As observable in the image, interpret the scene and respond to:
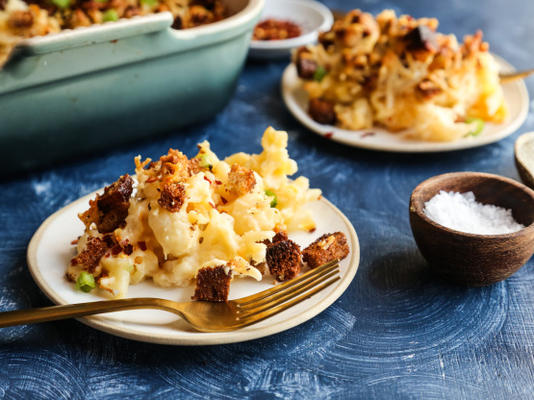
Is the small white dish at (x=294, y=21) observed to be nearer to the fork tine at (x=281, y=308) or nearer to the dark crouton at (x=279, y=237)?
the dark crouton at (x=279, y=237)

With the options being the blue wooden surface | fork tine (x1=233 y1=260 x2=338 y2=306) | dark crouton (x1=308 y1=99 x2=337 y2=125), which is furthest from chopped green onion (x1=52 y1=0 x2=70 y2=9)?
fork tine (x1=233 y1=260 x2=338 y2=306)

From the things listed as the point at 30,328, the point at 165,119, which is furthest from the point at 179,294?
the point at 165,119

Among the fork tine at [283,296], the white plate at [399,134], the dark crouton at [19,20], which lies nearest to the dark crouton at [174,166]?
the fork tine at [283,296]

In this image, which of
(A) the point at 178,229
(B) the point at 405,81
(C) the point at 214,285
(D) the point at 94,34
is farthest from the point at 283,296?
(B) the point at 405,81

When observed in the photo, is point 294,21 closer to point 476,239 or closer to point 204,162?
point 204,162

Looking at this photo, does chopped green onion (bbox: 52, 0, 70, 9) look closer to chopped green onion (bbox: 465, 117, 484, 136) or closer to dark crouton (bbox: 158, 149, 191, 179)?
dark crouton (bbox: 158, 149, 191, 179)
